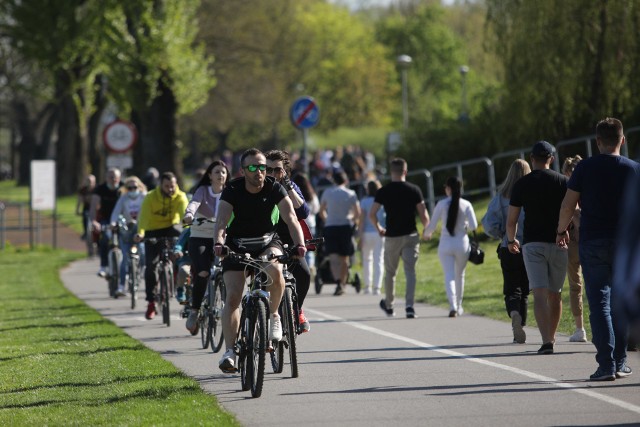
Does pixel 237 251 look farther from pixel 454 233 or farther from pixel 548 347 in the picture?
pixel 454 233

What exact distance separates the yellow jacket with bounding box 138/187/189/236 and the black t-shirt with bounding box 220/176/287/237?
6.29m

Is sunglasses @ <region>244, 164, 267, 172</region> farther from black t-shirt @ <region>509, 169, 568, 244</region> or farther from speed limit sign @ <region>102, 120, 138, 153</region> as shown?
speed limit sign @ <region>102, 120, 138, 153</region>

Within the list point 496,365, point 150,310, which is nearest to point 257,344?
point 496,365

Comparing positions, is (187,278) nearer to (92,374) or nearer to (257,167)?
(92,374)

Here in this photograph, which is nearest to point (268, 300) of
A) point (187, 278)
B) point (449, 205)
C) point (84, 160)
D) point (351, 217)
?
point (187, 278)

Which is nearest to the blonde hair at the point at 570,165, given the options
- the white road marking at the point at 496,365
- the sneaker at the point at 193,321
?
the white road marking at the point at 496,365

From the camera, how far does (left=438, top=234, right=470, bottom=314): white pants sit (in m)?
16.1

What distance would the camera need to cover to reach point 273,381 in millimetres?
10469

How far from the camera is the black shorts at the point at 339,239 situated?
20516mm

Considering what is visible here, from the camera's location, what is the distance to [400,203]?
16281 mm

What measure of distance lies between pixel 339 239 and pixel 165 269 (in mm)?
4865

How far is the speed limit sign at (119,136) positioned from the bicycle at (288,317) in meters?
17.3

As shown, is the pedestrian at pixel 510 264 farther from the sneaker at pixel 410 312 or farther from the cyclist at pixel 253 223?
the cyclist at pixel 253 223

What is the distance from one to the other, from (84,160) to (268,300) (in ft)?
156
